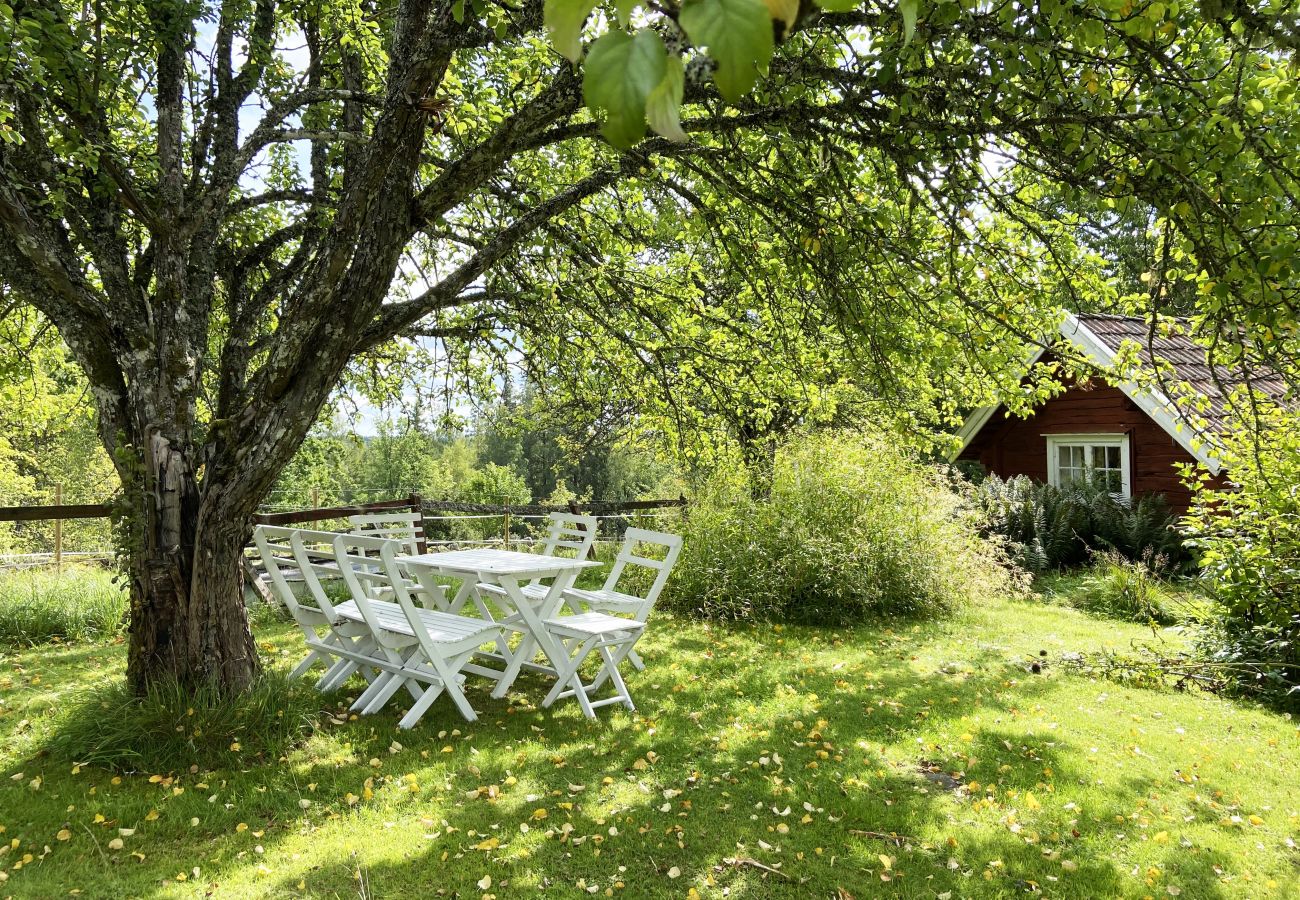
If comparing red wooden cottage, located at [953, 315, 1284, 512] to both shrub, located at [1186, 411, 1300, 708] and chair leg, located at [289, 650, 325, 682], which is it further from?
chair leg, located at [289, 650, 325, 682]

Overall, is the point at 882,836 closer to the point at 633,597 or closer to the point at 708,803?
the point at 708,803

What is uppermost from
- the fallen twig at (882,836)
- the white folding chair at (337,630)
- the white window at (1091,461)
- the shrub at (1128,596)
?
the white window at (1091,461)

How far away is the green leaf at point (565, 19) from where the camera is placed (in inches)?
23.5

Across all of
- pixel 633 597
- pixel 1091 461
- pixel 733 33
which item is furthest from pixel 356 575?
pixel 1091 461

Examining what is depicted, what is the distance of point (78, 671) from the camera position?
6582 millimetres

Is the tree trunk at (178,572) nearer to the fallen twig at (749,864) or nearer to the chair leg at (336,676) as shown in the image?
the chair leg at (336,676)

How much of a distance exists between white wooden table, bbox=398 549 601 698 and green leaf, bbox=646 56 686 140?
478cm

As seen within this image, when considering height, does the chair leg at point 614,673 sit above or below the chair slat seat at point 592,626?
below

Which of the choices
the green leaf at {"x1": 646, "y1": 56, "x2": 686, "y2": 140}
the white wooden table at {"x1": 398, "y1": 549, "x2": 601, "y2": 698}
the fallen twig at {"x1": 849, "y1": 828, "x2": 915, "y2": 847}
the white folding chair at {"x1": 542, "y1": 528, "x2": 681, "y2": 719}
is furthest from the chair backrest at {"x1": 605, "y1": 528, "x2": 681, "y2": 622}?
the green leaf at {"x1": 646, "y1": 56, "x2": 686, "y2": 140}

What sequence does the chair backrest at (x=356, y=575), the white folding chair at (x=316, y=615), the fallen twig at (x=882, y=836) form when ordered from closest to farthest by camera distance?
the fallen twig at (x=882, y=836), the chair backrest at (x=356, y=575), the white folding chair at (x=316, y=615)

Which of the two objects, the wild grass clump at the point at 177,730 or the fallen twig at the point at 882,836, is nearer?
the fallen twig at the point at 882,836

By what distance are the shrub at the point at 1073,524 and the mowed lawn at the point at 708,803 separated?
594cm

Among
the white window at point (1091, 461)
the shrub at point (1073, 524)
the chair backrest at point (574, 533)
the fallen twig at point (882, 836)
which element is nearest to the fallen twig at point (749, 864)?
the fallen twig at point (882, 836)

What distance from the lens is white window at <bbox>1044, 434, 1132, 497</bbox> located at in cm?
1265
